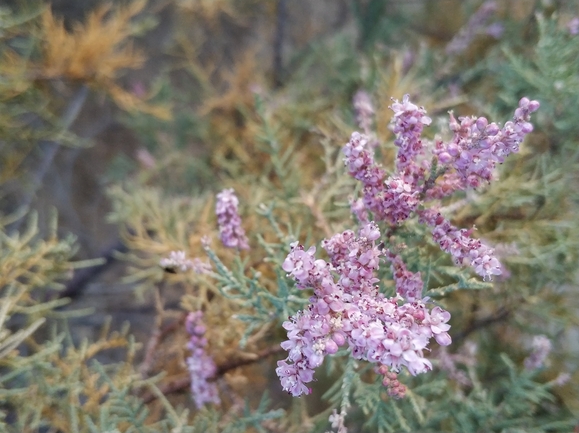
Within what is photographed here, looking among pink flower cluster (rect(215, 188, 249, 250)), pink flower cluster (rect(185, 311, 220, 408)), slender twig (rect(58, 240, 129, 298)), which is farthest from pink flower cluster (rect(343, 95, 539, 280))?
slender twig (rect(58, 240, 129, 298))

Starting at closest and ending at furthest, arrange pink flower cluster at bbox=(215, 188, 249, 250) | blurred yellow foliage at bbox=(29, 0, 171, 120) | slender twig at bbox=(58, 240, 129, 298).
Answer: pink flower cluster at bbox=(215, 188, 249, 250) → blurred yellow foliage at bbox=(29, 0, 171, 120) → slender twig at bbox=(58, 240, 129, 298)

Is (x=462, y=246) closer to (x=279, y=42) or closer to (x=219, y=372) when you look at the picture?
(x=219, y=372)

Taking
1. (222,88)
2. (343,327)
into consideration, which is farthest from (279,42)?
(343,327)

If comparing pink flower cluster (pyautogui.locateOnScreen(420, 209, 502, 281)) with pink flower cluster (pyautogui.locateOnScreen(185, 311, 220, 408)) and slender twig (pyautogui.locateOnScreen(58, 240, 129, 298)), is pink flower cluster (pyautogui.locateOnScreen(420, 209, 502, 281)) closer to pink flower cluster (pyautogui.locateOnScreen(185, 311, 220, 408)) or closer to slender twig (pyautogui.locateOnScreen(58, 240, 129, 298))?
pink flower cluster (pyautogui.locateOnScreen(185, 311, 220, 408))

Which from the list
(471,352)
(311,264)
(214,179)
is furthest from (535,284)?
(214,179)

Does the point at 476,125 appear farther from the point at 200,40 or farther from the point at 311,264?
the point at 200,40

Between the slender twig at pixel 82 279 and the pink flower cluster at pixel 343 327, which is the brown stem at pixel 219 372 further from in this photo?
the slender twig at pixel 82 279

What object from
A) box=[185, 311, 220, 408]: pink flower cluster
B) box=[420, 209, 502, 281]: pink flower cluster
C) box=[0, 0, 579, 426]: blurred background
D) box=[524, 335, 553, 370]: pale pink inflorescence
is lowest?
box=[524, 335, 553, 370]: pale pink inflorescence

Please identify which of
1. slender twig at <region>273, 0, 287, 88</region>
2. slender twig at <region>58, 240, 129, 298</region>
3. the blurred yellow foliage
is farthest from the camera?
slender twig at <region>273, 0, 287, 88</region>
